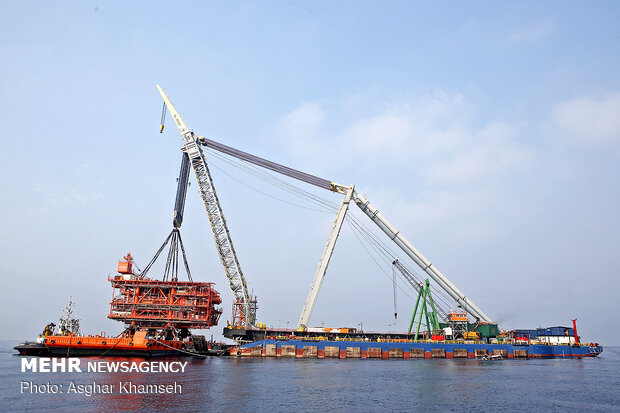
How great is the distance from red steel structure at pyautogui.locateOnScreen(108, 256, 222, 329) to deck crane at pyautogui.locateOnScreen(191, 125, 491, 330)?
1899 cm

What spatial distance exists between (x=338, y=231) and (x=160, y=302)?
1418 inches

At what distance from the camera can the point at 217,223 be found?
269ft

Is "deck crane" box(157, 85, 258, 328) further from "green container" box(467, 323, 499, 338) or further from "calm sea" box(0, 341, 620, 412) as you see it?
"green container" box(467, 323, 499, 338)

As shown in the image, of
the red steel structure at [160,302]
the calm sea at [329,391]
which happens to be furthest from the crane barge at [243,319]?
the calm sea at [329,391]

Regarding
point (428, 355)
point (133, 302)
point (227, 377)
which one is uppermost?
point (133, 302)

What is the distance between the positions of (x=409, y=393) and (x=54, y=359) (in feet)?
190

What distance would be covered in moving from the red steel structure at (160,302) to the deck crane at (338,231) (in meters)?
19.0

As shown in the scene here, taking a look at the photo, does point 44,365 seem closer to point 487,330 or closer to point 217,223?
point 217,223

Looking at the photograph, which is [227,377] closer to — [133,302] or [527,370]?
[133,302]

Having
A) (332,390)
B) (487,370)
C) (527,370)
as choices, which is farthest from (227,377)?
(527,370)

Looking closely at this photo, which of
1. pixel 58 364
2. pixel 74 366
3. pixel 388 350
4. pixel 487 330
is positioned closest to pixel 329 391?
pixel 74 366

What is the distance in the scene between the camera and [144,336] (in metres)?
69.8

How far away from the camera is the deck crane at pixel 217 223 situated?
81312 mm

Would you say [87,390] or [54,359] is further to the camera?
[54,359]
